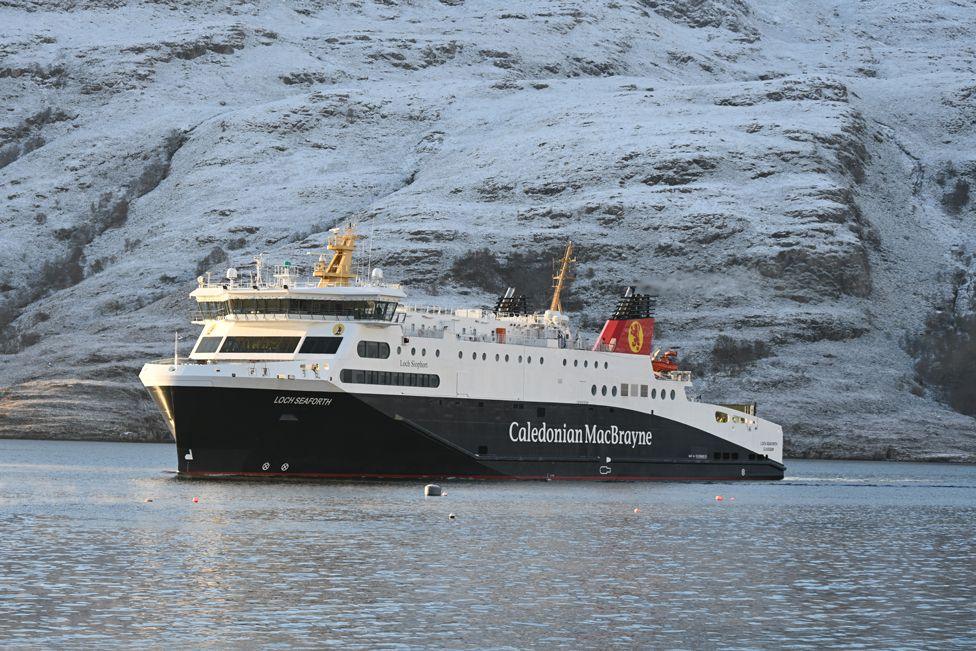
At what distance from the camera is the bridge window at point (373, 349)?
77.6m

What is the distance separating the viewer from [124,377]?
162 m

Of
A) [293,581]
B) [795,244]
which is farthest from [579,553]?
[795,244]

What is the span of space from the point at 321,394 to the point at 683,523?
19147mm

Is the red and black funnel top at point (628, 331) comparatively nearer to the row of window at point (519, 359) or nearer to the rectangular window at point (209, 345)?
the row of window at point (519, 359)

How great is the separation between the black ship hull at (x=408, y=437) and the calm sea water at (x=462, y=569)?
255 cm

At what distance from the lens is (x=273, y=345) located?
78062 millimetres

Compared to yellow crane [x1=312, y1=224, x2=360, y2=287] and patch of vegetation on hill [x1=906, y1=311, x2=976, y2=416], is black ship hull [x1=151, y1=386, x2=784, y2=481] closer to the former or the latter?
yellow crane [x1=312, y1=224, x2=360, y2=287]

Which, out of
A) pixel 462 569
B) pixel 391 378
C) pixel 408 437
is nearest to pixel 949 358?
pixel 408 437

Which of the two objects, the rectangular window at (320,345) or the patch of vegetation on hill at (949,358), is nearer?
the rectangular window at (320,345)

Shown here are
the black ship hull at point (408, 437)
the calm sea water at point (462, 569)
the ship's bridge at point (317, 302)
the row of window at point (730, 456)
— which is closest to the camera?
the calm sea water at point (462, 569)

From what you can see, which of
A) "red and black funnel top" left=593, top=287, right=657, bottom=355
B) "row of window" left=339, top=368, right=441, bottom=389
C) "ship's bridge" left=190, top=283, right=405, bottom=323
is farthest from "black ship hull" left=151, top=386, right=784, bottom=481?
"red and black funnel top" left=593, top=287, right=657, bottom=355

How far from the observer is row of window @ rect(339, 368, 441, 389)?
3017 inches

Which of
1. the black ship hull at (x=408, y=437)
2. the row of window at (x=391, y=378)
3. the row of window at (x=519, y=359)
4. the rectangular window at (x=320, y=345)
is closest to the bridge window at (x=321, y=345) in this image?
the rectangular window at (x=320, y=345)

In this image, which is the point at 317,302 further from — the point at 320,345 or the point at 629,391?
the point at 629,391
